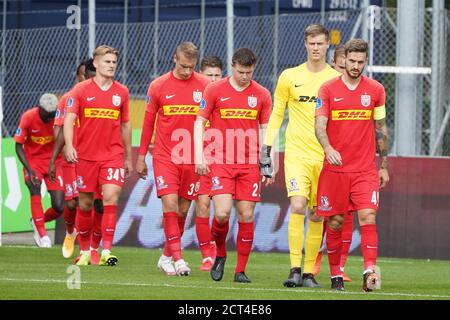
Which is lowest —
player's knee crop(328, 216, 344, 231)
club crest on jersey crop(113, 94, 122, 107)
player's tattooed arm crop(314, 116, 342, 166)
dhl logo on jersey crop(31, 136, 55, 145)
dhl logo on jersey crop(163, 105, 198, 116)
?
player's knee crop(328, 216, 344, 231)

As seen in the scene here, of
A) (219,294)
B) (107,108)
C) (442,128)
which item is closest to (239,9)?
(442,128)

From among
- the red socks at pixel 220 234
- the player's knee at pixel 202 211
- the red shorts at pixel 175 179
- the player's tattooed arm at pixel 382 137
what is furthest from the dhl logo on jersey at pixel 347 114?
the player's knee at pixel 202 211

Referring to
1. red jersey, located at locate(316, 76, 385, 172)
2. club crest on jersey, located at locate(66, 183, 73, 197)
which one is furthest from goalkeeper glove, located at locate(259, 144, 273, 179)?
club crest on jersey, located at locate(66, 183, 73, 197)

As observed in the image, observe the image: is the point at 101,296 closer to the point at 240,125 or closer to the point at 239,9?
the point at 240,125

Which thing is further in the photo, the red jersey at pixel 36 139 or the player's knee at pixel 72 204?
the red jersey at pixel 36 139

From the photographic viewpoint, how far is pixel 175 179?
15375 mm

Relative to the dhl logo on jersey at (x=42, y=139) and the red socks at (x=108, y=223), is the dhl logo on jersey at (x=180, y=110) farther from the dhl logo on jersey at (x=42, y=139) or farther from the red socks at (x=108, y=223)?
the dhl logo on jersey at (x=42, y=139)

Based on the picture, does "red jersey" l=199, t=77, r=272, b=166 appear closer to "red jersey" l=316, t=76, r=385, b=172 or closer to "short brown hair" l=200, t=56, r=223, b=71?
"red jersey" l=316, t=76, r=385, b=172

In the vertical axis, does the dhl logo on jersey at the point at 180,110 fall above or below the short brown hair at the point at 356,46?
below

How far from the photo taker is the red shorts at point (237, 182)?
1433cm

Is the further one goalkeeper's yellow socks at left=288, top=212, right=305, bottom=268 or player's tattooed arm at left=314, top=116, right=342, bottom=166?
goalkeeper's yellow socks at left=288, top=212, right=305, bottom=268

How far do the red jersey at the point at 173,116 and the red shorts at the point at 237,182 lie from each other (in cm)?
107

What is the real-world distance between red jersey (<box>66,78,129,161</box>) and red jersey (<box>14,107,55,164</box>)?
357 cm

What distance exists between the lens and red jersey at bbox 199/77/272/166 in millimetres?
14414
